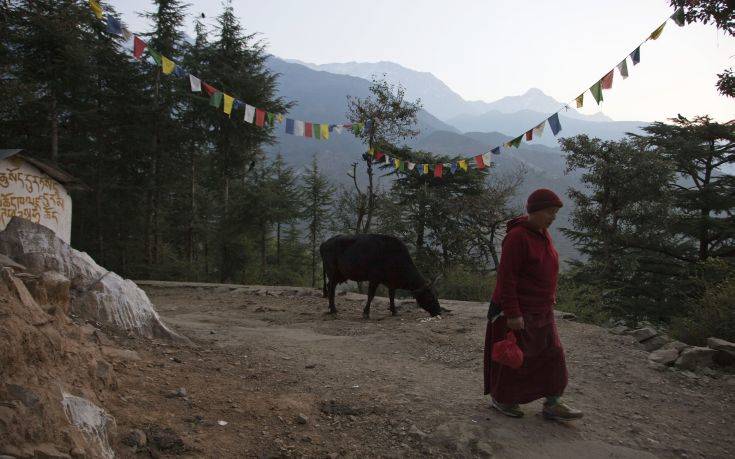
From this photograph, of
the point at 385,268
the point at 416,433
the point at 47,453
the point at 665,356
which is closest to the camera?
the point at 47,453

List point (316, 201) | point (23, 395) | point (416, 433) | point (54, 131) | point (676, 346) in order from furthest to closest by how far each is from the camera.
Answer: point (316, 201) < point (54, 131) < point (676, 346) < point (416, 433) < point (23, 395)

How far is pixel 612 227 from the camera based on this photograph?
58.1ft

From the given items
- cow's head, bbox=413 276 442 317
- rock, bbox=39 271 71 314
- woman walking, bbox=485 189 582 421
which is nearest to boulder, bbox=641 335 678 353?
cow's head, bbox=413 276 442 317

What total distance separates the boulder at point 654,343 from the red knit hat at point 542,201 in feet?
13.1

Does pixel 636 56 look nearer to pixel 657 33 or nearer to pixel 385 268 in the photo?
pixel 657 33

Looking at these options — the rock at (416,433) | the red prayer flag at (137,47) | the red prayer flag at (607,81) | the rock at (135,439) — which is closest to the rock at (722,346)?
the red prayer flag at (607,81)

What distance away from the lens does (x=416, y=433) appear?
338cm

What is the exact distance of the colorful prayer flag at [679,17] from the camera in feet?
21.5

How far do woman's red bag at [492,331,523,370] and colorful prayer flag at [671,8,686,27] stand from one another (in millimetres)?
5985

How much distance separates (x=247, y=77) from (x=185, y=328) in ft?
48.8

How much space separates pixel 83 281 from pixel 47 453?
133 inches

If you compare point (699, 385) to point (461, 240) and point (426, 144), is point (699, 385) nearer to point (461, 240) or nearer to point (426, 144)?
point (461, 240)

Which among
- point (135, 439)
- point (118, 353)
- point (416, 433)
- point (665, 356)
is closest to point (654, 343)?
point (665, 356)

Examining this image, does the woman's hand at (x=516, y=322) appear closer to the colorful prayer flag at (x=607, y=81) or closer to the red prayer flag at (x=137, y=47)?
the colorful prayer flag at (x=607, y=81)
